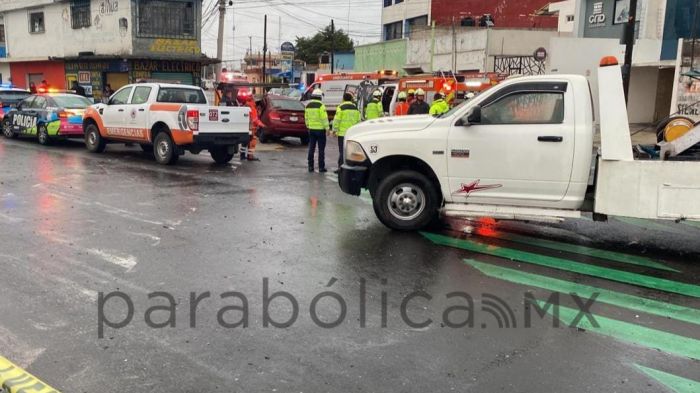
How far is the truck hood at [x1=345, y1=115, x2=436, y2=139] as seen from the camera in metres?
7.96

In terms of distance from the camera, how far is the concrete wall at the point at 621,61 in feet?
37.4

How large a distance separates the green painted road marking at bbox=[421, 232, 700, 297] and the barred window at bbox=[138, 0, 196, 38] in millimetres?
25964

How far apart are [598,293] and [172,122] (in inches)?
418

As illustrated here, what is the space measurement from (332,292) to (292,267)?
2.88 feet

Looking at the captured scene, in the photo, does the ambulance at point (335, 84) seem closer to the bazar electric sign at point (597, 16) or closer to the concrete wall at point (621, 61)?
the concrete wall at point (621, 61)

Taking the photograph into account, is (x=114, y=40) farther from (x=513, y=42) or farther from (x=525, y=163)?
(x=525, y=163)

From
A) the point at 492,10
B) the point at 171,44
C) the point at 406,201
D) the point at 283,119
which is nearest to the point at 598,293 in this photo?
the point at 406,201

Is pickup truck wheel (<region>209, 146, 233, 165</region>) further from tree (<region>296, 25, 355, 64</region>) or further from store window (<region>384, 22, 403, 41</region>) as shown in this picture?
tree (<region>296, 25, 355, 64</region>)

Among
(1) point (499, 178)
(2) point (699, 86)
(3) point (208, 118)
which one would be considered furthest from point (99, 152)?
(2) point (699, 86)

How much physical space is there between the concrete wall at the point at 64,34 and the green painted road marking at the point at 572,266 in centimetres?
2628

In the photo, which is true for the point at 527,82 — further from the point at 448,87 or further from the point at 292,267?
the point at 448,87

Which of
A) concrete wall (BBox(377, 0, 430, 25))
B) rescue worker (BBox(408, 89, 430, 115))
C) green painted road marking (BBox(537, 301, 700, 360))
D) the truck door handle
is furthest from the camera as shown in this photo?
concrete wall (BBox(377, 0, 430, 25))

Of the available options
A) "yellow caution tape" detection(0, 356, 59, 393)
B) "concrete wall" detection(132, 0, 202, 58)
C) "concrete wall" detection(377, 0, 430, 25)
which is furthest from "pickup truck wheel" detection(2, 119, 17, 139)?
"concrete wall" detection(377, 0, 430, 25)

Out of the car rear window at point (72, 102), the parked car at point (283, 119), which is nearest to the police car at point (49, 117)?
the car rear window at point (72, 102)
